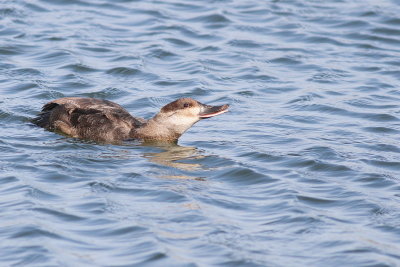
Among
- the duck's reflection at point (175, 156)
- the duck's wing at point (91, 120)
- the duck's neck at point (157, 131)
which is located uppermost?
the duck's wing at point (91, 120)

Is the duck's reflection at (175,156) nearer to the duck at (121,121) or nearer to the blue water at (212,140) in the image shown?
the blue water at (212,140)

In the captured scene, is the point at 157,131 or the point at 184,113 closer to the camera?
the point at 184,113

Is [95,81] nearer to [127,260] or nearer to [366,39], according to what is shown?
[366,39]

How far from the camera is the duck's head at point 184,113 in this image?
11.4 meters

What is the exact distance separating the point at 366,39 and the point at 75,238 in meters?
10.1

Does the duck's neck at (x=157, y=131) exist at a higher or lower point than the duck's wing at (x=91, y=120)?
lower

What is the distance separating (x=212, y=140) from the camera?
11.8m

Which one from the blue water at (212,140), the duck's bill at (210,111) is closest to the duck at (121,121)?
the duck's bill at (210,111)

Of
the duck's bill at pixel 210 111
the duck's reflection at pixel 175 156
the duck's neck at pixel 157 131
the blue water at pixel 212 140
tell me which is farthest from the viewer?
the duck's neck at pixel 157 131

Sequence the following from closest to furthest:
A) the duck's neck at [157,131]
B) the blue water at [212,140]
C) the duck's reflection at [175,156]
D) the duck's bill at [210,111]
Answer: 1. the blue water at [212,140]
2. the duck's reflection at [175,156]
3. the duck's bill at [210,111]
4. the duck's neck at [157,131]

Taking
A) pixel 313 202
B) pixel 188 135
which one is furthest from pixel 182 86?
pixel 313 202

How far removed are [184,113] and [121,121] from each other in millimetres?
809

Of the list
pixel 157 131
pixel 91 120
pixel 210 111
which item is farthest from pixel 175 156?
pixel 91 120

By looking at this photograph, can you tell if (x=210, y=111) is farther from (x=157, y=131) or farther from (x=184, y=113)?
(x=157, y=131)
